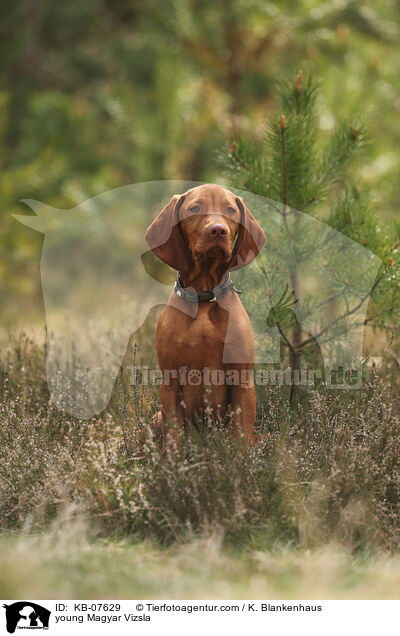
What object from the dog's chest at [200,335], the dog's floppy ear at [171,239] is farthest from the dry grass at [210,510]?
the dog's floppy ear at [171,239]

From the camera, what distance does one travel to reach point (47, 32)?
8.84 metres

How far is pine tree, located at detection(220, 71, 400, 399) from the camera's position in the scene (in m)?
2.92

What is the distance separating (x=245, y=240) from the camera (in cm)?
242

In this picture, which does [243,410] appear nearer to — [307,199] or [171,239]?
[171,239]

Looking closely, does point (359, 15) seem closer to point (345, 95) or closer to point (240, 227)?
point (345, 95)

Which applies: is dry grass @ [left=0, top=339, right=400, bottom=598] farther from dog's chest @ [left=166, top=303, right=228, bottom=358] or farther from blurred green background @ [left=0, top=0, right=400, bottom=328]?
blurred green background @ [left=0, top=0, right=400, bottom=328]

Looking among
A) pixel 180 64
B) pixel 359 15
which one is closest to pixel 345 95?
pixel 359 15

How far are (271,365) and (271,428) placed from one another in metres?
0.44

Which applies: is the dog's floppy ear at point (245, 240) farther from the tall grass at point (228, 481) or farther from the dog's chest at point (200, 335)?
the tall grass at point (228, 481)

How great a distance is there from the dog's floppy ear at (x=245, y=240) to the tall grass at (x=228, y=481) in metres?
0.76

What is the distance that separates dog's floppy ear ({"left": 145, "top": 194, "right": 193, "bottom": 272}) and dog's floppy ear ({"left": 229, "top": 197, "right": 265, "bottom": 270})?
0.21 m
